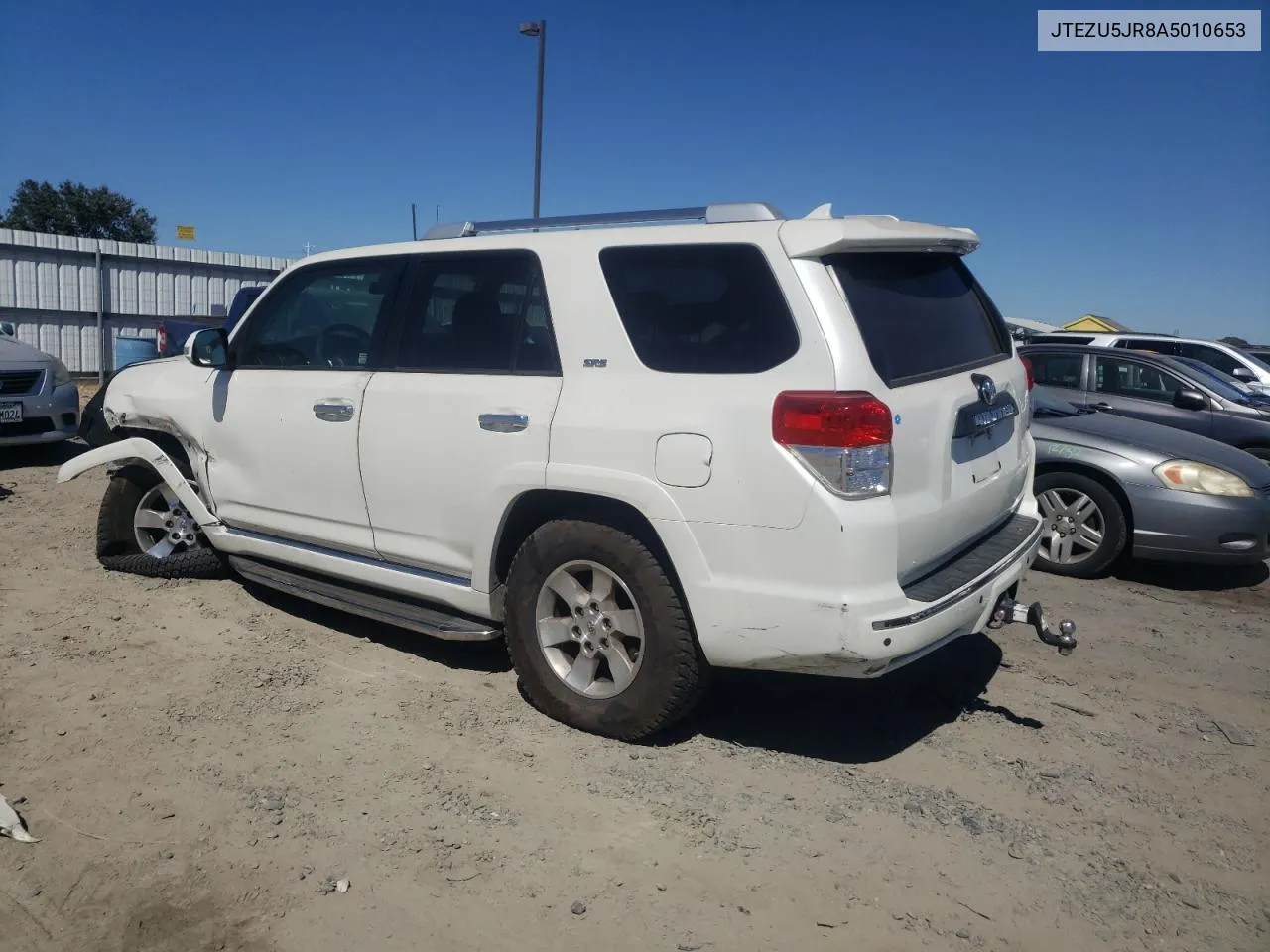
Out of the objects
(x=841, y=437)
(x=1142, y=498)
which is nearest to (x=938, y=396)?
(x=841, y=437)

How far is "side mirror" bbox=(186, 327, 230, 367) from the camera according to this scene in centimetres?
497

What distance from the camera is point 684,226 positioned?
12.0 feet

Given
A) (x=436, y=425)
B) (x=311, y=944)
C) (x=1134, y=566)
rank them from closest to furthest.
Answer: (x=311, y=944)
(x=436, y=425)
(x=1134, y=566)

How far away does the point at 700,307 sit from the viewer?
354 cm

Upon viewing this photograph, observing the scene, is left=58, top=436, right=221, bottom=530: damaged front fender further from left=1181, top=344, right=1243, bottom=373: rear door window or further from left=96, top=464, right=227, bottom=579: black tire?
left=1181, top=344, right=1243, bottom=373: rear door window

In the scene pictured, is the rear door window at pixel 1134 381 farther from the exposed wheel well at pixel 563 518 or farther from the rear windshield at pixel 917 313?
the exposed wheel well at pixel 563 518

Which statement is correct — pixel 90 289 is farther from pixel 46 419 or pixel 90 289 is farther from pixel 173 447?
pixel 173 447

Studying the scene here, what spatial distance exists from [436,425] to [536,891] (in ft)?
6.32

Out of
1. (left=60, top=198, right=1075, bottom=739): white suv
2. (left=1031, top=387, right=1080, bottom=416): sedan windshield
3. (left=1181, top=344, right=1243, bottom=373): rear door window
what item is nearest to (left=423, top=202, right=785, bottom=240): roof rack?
(left=60, top=198, right=1075, bottom=739): white suv

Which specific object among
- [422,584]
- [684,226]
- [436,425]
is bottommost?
[422,584]

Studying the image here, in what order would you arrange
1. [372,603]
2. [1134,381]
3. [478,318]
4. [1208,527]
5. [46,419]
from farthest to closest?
[46,419], [1134,381], [1208,527], [372,603], [478,318]

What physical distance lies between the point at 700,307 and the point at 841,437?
2.51 feet

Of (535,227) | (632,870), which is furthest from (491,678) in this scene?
(535,227)

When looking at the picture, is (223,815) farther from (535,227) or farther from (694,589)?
(535,227)
